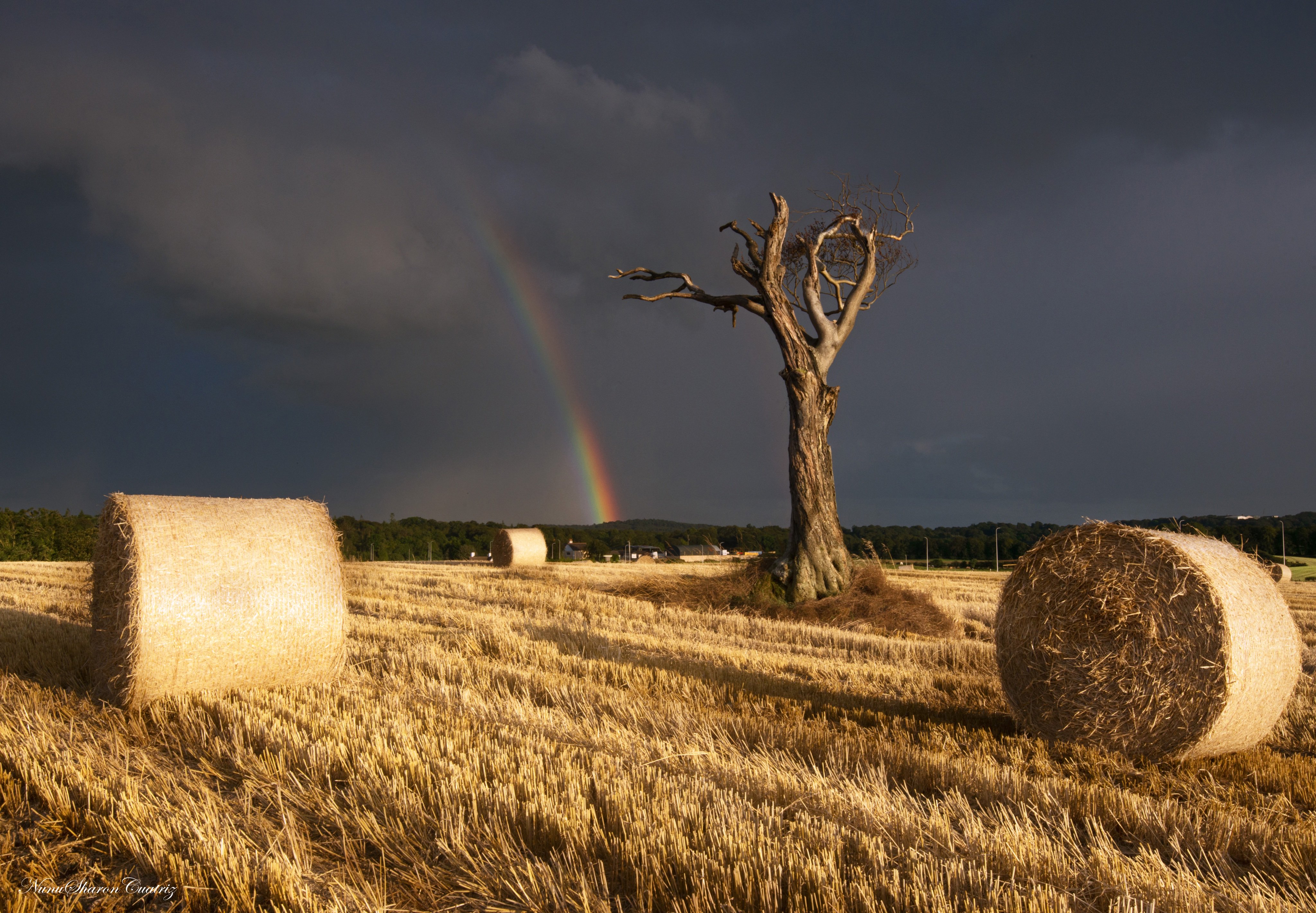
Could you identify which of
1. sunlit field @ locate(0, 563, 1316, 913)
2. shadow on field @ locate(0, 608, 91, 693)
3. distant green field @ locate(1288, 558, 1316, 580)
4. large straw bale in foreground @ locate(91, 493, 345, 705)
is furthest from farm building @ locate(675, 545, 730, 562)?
sunlit field @ locate(0, 563, 1316, 913)

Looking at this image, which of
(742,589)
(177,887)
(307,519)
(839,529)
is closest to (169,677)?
(307,519)

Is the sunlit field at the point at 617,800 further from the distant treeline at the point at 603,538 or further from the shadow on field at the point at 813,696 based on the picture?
the distant treeline at the point at 603,538

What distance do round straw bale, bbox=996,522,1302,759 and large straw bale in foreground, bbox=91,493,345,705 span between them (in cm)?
525

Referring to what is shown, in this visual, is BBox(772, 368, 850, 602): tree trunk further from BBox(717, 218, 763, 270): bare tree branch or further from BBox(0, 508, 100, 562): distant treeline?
BBox(0, 508, 100, 562): distant treeline

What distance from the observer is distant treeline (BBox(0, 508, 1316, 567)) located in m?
34.7

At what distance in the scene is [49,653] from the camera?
729 centimetres

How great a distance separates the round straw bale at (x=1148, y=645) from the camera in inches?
198

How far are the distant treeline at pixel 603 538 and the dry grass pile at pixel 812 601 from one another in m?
11.9

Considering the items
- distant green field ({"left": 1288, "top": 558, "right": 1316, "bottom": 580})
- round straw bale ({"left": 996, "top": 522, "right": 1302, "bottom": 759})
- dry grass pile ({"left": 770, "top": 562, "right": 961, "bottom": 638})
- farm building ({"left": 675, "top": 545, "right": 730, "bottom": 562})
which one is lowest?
farm building ({"left": 675, "top": 545, "right": 730, "bottom": 562})

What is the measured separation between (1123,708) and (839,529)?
861cm

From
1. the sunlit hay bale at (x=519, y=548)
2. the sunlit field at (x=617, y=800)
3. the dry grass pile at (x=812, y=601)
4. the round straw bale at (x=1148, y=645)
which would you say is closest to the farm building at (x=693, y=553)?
the sunlit hay bale at (x=519, y=548)

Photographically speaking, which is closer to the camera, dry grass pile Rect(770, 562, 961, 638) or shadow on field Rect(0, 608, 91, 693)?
shadow on field Rect(0, 608, 91, 693)

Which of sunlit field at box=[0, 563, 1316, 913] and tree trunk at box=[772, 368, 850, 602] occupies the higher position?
tree trunk at box=[772, 368, 850, 602]

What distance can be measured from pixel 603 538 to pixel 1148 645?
56.5m
